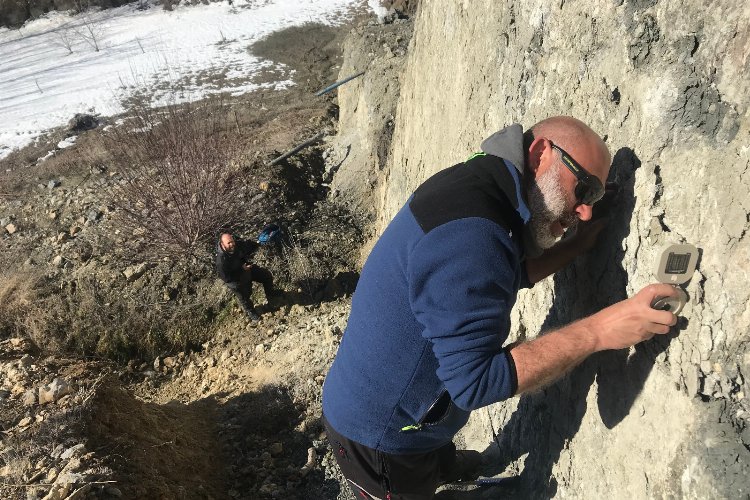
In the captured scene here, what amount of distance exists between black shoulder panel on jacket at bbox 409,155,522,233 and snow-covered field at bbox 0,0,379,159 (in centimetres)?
1206

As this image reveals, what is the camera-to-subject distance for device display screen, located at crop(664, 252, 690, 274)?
1.60 meters

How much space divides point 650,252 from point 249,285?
17.1ft

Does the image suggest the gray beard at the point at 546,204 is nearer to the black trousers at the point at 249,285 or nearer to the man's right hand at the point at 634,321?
the man's right hand at the point at 634,321

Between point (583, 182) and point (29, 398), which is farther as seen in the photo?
point (29, 398)

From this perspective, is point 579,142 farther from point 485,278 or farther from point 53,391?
point 53,391

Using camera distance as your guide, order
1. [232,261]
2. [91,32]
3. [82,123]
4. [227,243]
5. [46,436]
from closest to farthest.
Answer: [46,436]
[227,243]
[232,261]
[82,123]
[91,32]

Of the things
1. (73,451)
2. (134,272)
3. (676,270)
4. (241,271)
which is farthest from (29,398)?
(676,270)

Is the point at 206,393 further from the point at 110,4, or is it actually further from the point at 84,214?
the point at 110,4

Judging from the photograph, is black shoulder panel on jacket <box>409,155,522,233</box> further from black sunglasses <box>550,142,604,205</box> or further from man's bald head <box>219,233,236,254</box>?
man's bald head <box>219,233,236,254</box>

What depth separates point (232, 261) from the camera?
606 cm

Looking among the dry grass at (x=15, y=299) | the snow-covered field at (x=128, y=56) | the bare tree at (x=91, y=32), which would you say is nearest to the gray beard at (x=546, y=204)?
the dry grass at (x=15, y=299)

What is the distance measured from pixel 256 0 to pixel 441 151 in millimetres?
18444

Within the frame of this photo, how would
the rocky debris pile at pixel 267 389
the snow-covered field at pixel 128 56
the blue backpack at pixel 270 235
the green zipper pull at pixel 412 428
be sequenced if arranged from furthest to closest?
1. the snow-covered field at pixel 128 56
2. the blue backpack at pixel 270 235
3. the rocky debris pile at pixel 267 389
4. the green zipper pull at pixel 412 428

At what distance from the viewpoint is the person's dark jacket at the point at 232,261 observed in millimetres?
6013
